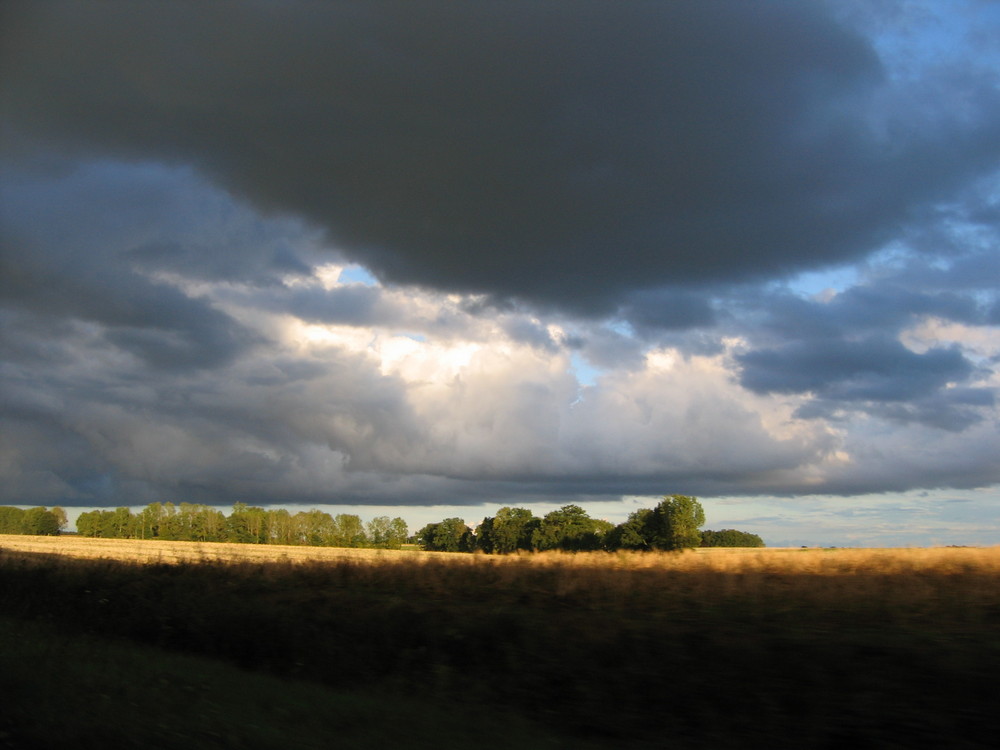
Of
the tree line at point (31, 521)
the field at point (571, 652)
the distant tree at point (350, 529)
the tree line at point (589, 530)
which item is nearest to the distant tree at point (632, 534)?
the tree line at point (589, 530)

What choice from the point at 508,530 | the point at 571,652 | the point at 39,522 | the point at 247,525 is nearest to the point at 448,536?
the point at 508,530

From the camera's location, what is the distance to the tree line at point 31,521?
144m

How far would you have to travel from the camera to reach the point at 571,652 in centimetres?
1127

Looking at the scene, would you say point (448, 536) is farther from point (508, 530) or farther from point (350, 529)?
point (350, 529)

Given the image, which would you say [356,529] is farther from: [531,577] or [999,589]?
[999,589]

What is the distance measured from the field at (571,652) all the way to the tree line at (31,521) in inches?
5783

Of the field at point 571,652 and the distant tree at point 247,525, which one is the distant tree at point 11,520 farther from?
the field at point 571,652

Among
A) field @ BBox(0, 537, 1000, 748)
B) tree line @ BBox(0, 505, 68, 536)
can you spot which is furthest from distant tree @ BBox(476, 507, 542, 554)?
tree line @ BBox(0, 505, 68, 536)

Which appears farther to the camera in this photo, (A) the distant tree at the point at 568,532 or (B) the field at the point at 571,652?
(A) the distant tree at the point at 568,532

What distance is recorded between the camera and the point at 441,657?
12977 millimetres

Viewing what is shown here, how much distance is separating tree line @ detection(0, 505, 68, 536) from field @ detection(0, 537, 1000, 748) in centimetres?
14689

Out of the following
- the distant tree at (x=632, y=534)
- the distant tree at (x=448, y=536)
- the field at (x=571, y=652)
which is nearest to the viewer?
the field at (x=571, y=652)

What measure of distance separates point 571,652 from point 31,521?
165m

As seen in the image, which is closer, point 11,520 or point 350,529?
point 350,529
